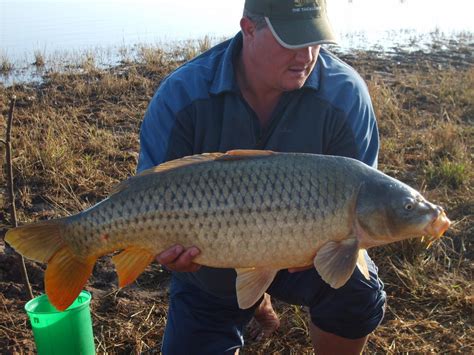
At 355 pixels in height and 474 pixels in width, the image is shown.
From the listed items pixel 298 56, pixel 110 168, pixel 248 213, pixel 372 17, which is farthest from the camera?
pixel 372 17

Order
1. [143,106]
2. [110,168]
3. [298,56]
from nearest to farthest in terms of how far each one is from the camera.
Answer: [298,56] < [110,168] < [143,106]

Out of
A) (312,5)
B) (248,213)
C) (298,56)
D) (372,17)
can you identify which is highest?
(312,5)

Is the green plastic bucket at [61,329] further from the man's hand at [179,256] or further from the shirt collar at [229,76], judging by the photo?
the shirt collar at [229,76]

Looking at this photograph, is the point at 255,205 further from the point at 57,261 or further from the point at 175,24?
the point at 175,24

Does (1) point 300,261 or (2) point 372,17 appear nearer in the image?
(1) point 300,261

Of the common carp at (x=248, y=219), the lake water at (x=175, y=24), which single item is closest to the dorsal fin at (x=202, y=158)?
the common carp at (x=248, y=219)

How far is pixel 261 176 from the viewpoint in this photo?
2.14 meters

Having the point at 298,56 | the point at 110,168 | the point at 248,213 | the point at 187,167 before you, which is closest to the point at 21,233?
the point at 187,167

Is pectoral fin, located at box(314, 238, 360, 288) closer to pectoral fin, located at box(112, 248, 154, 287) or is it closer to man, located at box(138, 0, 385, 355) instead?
man, located at box(138, 0, 385, 355)

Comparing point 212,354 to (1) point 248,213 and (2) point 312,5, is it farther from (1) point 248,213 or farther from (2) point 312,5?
(2) point 312,5

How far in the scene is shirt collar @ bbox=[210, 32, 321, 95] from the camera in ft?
8.43

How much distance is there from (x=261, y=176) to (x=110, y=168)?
9.40ft

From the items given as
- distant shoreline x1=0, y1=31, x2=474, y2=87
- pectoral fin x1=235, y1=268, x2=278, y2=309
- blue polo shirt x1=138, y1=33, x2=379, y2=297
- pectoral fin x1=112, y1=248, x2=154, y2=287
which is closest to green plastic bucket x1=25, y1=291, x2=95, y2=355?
pectoral fin x1=112, y1=248, x2=154, y2=287

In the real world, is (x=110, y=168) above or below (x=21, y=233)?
below
